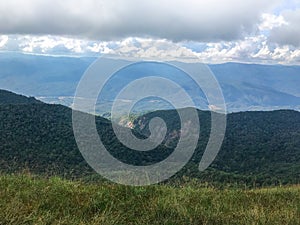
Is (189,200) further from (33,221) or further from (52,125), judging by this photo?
(52,125)

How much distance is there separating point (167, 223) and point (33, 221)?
1751mm

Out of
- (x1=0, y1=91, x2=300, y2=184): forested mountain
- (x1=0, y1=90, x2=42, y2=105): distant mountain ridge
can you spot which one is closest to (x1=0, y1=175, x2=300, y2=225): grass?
(x1=0, y1=91, x2=300, y2=184): forested mountain

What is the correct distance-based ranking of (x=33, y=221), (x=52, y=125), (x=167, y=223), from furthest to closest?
(x=52, y=125) → (x=167, y=223) → (x=33, y=221)

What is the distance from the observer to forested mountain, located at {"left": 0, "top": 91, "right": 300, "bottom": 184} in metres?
41.9

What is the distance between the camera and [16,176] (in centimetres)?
→ 638

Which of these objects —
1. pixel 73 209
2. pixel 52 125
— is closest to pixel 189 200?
pixel 73 209

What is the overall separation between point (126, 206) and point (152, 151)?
52.0m

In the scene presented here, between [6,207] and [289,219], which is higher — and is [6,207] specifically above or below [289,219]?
above

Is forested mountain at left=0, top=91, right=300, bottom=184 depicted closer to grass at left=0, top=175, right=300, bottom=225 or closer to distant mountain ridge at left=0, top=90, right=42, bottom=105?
distant mountain ridge at left=0, top=90, right=42, bottom=105

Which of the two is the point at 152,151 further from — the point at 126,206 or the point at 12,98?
the point at 12,98

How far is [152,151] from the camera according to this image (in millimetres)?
57094

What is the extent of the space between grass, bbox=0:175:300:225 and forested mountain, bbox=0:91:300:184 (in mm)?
17819

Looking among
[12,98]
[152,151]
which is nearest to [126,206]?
[152,151]

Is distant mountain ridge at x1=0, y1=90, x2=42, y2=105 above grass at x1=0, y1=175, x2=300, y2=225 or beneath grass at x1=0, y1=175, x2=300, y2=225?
beneath
